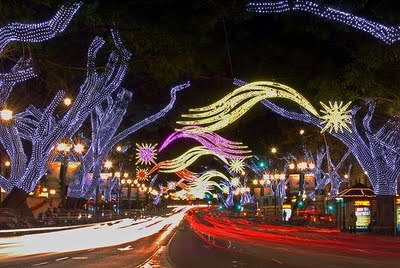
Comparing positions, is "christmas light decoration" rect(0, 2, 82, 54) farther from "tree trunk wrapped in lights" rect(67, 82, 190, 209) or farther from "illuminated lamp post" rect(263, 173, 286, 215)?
"illuminated lamp post" rect(263, 173, 286, 215)

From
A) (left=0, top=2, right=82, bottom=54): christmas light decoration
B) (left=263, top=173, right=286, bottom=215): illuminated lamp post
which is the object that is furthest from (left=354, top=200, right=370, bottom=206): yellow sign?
(left=263, top=173, right=286, bottom=215): illuminated lamp post

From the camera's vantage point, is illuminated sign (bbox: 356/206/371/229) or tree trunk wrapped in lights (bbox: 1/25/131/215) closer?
tree trunk wrapped in lights (bbox: 1/25/131/215)

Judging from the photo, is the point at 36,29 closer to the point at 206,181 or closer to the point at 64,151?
the point at 64,151

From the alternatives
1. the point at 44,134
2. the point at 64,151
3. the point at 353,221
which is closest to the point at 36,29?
the point at 44,134

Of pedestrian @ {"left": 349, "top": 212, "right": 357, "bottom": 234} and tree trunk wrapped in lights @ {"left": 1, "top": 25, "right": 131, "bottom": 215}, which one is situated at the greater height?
tree trunk wrapped in lights @ {"left": 1, "top": 25, "right": 131, "bottom": 215}

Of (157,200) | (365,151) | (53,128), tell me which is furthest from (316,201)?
(157,200)

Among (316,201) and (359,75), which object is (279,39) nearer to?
(359,75)

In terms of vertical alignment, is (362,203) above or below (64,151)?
below

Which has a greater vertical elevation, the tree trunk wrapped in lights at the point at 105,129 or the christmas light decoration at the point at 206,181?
the christmas light decoration at the point at 206,181

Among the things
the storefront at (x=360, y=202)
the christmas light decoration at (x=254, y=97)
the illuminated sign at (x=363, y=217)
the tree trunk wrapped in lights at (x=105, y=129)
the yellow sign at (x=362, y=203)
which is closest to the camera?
the christmas light decoration at (x=254, y=97)

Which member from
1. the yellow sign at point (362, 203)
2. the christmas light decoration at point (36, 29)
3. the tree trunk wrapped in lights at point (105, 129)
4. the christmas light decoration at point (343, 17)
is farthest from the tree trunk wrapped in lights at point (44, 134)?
the christmas light decoration at point (343, 17)

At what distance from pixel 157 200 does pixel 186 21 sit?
149765mm

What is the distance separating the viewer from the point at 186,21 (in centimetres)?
2200

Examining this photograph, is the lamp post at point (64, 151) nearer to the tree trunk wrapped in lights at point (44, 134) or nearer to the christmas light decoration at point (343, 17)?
the tree trunk wrapped in lights at point (44, 134)
